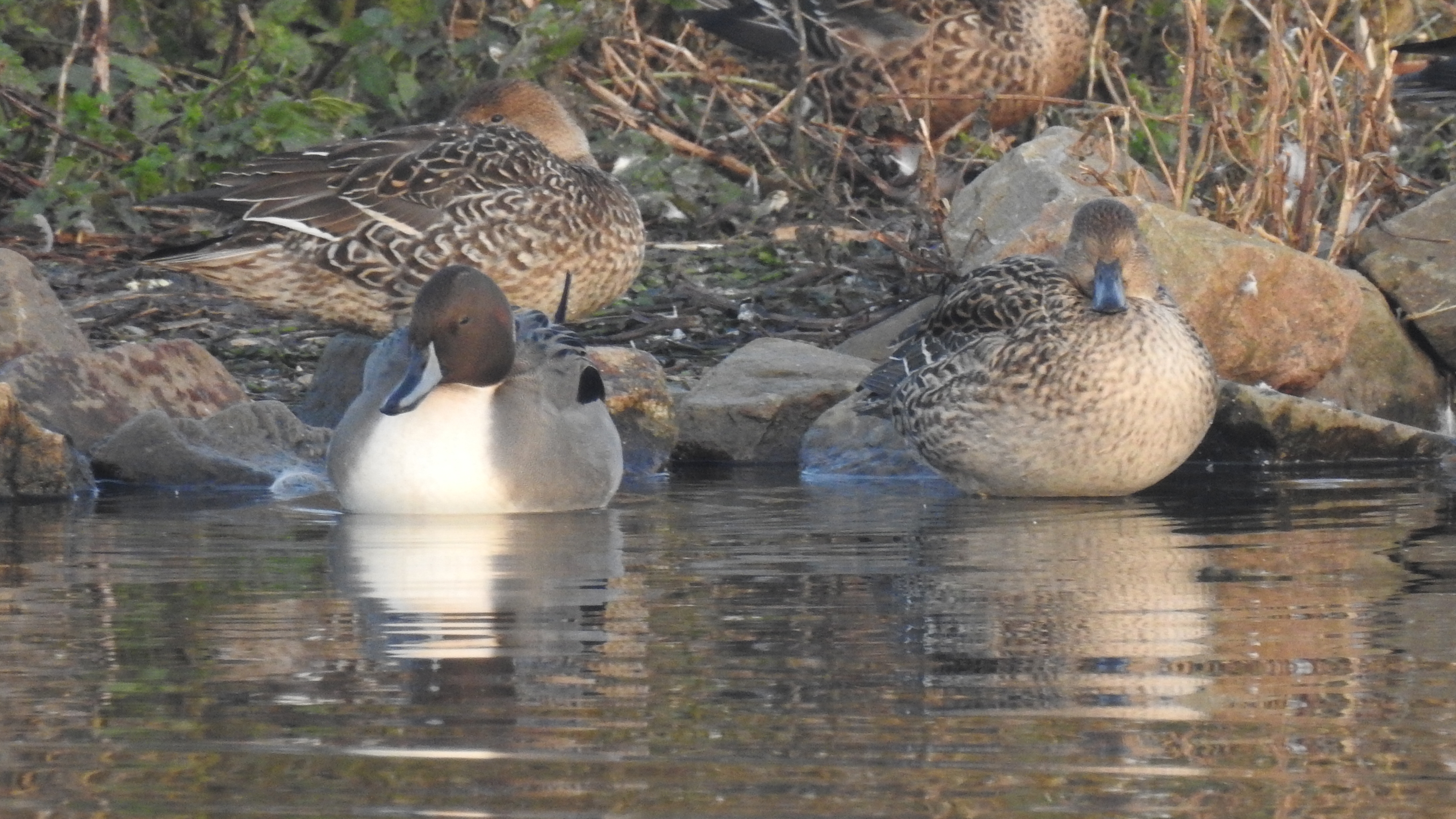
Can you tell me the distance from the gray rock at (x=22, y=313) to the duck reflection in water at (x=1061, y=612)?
3341mm

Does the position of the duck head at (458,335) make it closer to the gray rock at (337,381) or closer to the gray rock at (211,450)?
the gray rock at (211,450)

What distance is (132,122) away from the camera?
11.1 metres

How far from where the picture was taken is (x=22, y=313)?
26.2 ft

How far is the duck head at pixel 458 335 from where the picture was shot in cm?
649

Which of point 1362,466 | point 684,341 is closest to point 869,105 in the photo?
point 684,341

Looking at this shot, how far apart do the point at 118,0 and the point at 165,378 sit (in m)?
4.18

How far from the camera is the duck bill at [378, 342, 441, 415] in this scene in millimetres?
6324

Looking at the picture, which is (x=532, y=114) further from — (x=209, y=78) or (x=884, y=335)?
(x=209, y=78)

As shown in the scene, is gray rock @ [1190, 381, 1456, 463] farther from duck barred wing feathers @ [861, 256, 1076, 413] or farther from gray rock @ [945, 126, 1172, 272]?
gray rock @ [945, 126, 1172, 272]

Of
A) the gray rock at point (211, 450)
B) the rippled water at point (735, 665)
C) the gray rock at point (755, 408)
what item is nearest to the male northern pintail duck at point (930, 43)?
the gray rock at point (755, 408)

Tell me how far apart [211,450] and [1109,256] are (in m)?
2.84

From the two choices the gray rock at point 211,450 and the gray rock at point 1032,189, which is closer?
the gray rock at point 211,450

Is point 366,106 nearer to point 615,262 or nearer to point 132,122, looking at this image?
point 132,122

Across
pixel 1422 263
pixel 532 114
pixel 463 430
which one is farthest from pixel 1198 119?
pixel 463 430
